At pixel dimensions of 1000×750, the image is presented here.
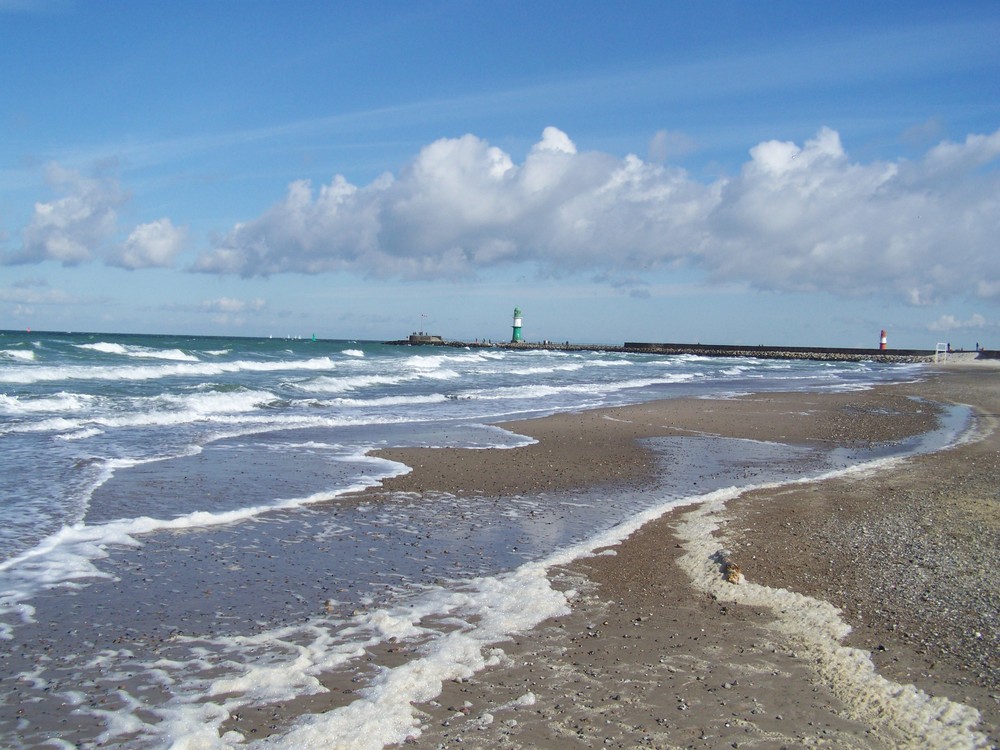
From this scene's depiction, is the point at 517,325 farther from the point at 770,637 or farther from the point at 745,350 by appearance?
the point at 770,637

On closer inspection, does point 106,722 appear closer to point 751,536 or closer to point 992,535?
point 751,536

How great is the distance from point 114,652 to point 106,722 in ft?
3.55

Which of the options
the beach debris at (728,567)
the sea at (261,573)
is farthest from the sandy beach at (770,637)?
the sea at (261,573)

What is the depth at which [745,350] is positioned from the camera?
108 metres

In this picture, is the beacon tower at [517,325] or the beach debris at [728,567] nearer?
the beach debris at [728,567]

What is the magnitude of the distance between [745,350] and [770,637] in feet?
351

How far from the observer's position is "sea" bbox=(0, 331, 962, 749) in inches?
190

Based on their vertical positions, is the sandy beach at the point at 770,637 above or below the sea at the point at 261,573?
above

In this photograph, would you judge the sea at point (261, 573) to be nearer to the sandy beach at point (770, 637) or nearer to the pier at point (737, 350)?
the sandy beach at point (770, 637)

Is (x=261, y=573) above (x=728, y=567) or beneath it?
beneath

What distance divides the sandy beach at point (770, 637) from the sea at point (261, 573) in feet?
1.50

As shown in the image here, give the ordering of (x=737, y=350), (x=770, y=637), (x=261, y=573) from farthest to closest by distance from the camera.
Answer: (x=737, y=350) < (x=261, y=573) < (x=770, y=637)

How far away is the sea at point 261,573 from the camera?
15.8ft

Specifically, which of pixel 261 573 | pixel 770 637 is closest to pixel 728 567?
pixel 770 637
